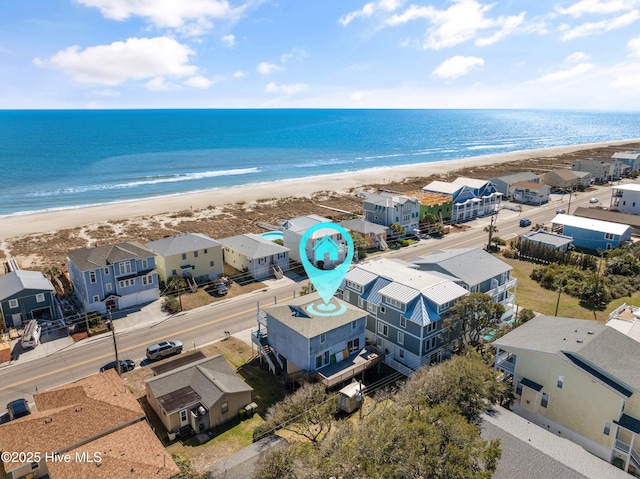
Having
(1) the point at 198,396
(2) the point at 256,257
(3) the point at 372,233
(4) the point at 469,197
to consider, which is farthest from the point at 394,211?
(1) the point at 198,396

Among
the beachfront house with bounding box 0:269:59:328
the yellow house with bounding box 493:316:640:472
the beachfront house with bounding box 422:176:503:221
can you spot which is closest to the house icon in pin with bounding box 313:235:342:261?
the yellow house with bounding box 493:316:640:472

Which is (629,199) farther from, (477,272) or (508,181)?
(477,272)

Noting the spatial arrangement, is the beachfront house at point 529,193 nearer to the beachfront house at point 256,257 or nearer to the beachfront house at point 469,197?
the beachfront house at point 469,197

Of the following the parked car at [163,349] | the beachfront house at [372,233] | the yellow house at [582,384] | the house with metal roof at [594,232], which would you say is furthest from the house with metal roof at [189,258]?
the house with metal roof at [594,232]

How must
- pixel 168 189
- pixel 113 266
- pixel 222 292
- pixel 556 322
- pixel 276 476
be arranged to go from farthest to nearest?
1. pixel 168 189
2. pixel 222 292
3. pixel 113 266
4. pixel 556 322
5. pixel 276 476

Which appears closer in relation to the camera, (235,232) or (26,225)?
(235,232)

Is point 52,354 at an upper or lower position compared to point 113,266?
lower

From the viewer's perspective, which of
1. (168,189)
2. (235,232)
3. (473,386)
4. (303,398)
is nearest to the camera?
(473,386)

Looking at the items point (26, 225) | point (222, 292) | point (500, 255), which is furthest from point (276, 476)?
point (26, 225)

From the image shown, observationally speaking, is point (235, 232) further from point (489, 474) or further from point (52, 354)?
point (489, 474)
